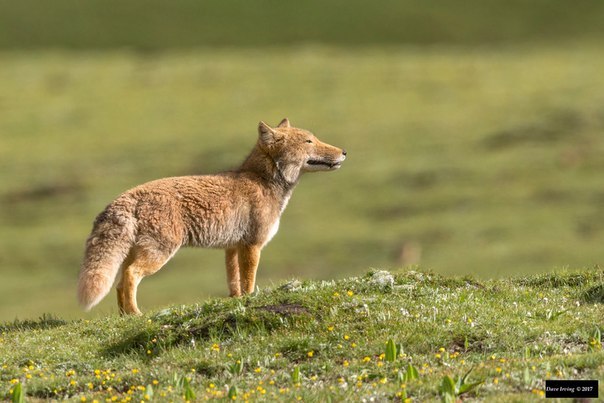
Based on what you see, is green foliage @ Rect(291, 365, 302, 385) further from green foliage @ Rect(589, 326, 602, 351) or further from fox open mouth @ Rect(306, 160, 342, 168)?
fox open mouth @ Rect(306, 160, 342, 168)

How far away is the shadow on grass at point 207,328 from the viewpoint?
44.7ft

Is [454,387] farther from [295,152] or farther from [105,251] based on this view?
[295,152]

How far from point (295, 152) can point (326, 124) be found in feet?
213

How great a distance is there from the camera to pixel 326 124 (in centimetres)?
8300

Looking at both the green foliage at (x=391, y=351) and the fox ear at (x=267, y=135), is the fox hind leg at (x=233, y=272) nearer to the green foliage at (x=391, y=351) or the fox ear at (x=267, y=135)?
the fox ear at (x=267, y=135)

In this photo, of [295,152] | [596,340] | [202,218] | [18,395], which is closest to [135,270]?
[202,218]

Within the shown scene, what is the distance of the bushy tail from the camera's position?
15.0 metres

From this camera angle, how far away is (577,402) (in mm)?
10023

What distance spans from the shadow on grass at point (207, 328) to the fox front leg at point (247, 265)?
276 centimetres

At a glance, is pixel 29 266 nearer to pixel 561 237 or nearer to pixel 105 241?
pixel 561 237

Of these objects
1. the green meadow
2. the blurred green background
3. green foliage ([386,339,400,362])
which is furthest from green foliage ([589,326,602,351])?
the blurred green background

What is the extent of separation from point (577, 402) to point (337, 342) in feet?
12.2

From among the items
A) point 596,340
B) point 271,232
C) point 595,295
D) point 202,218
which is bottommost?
point 596,340

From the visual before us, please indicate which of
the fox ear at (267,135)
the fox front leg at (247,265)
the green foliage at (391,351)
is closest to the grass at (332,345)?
the green foliage at (391,351)
